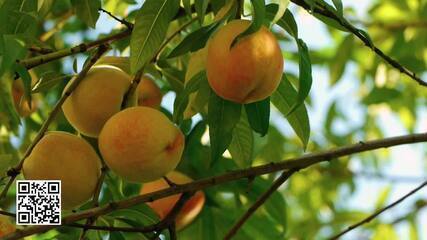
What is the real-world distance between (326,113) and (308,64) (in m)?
1.39

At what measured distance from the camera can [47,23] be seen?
6.78ft

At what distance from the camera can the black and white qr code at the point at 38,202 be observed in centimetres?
111

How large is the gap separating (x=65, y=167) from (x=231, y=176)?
22 cm

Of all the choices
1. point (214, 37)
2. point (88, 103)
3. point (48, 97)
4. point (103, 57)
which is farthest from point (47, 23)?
point (214, 37)

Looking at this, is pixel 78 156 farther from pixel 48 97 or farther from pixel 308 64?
pixel 48 97

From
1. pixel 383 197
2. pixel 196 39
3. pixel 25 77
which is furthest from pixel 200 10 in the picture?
pixel 383 197

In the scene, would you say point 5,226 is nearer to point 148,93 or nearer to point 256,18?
point 148,93

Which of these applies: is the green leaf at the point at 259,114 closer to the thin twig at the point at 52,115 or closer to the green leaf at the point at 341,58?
the thin twig at the point at 52,115

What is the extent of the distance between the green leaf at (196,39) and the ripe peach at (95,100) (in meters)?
0.11

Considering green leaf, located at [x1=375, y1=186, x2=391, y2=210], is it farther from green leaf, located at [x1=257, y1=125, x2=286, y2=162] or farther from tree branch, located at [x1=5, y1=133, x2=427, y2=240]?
tree branch, located at [x1=5, y1=133, x2=427, y2=240]

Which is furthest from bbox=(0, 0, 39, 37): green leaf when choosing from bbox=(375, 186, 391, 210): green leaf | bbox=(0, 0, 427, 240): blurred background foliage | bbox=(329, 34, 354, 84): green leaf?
bbox=(375, 186, 391, 210): green leaf

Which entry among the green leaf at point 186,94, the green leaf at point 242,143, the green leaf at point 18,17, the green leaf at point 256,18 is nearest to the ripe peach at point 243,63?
the green leaf at point 256,18

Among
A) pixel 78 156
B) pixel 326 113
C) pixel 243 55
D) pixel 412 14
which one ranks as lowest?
pixel 78 156

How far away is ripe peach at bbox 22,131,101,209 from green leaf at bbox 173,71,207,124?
153 mm
